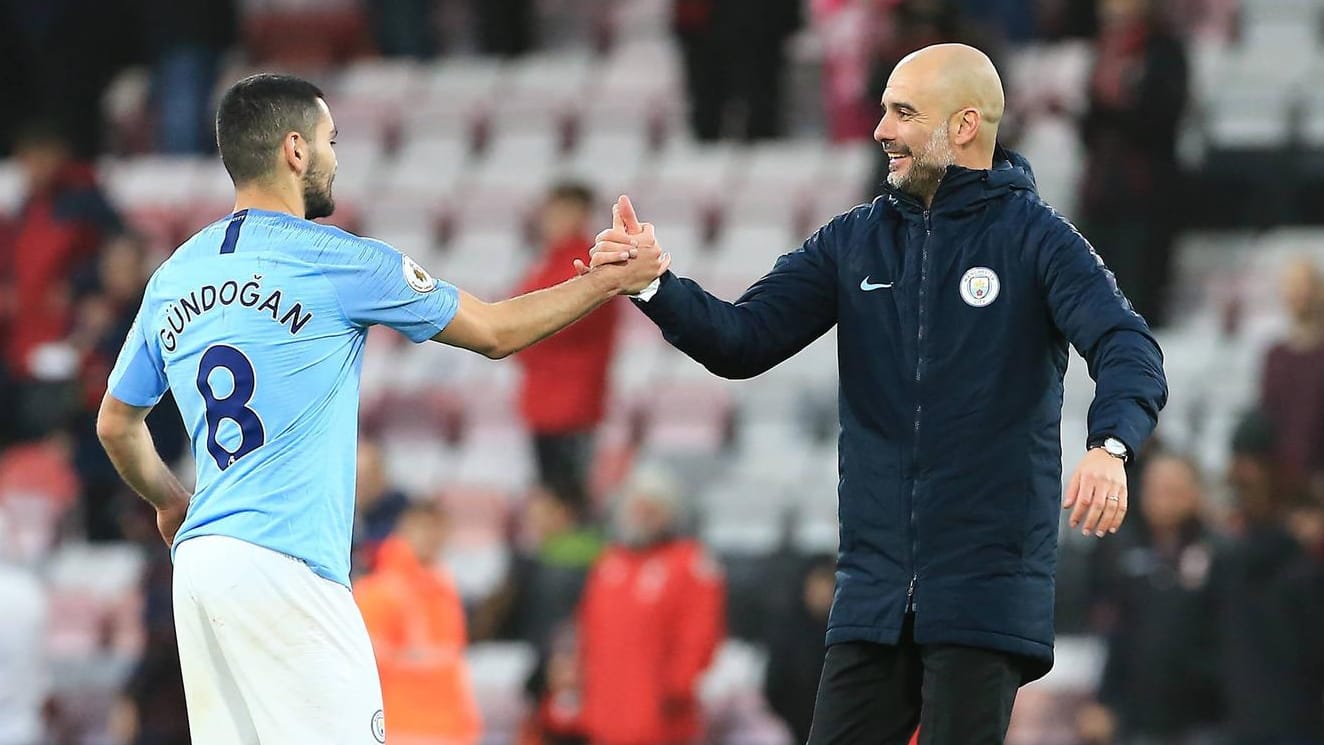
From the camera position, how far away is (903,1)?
34.7 feet

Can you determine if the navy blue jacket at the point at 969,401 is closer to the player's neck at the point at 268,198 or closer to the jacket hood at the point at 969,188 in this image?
the jacket hood at the point at 969,188

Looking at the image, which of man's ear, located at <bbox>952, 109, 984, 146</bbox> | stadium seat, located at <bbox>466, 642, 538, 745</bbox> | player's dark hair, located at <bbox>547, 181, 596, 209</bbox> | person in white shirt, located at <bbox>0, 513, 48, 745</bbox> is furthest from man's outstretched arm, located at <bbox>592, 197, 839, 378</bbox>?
player's dark hair, located at <bbox>547, 181, 596, 209</bbox>

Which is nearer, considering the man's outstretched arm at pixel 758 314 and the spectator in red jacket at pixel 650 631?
the man's outstretched arm at pixel 758 314

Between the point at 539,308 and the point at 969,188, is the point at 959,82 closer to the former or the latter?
the point at 969,188

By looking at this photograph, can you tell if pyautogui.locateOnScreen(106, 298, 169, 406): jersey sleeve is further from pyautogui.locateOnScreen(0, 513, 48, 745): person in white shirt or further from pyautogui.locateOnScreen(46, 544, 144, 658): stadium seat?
pyautogui.locateOnScreen(46, 544, 144, 658): stadium seat

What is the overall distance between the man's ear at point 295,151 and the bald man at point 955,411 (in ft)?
4.44

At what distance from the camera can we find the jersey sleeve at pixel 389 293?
17.2 ft

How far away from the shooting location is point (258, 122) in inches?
208

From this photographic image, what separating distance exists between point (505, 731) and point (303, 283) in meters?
6.20

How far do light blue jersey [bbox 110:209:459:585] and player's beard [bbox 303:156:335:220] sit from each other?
0.11m

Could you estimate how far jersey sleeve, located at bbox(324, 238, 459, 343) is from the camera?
523 cm

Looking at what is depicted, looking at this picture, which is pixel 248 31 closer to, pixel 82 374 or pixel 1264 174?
pixel 82 374

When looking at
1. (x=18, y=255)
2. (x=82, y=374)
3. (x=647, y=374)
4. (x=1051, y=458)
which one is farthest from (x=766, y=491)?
(x=1051, y=458)

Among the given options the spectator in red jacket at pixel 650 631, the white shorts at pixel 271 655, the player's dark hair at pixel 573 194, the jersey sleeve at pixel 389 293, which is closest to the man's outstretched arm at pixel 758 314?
the jersey sleeve at pixel 389 293
